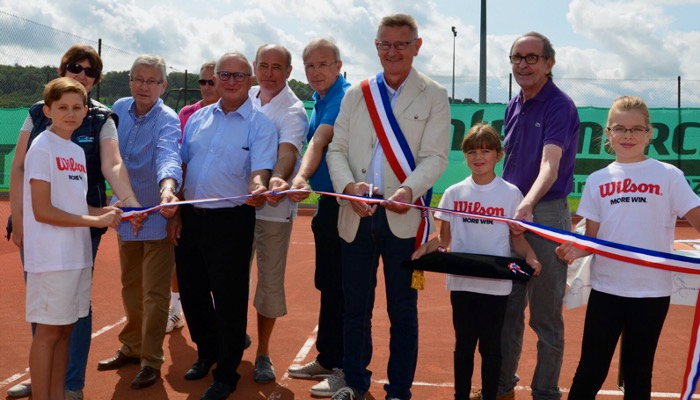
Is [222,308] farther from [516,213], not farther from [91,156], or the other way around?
[516,213]

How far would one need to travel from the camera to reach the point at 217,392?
180 inches

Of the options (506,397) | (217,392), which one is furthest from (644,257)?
(217,392)

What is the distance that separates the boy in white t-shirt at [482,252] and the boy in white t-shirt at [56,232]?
2.00 m

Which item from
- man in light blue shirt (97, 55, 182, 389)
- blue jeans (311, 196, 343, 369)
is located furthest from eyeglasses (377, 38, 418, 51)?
man in light blue shirt (97, 55, 182, 389)

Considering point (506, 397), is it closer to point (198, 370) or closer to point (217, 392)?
point (217, 392)

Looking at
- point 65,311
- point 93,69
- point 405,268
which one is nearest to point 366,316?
point 405,268

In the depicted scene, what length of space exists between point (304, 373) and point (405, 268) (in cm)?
156

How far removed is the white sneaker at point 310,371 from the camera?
517cm

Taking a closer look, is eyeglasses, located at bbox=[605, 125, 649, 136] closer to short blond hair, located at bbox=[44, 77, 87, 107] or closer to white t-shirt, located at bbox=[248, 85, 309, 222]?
white t-shirt, located at bbox=[248, 85, 309, 222]

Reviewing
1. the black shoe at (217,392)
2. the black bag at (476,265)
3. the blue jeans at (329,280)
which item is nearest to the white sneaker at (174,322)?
the blue jeans at (329,280)

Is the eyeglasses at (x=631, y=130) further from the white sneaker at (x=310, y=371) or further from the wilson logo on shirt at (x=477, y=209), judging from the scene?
the white sneaker at (x=310, y=371)

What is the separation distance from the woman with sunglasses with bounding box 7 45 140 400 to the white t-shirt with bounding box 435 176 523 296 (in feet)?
6.56

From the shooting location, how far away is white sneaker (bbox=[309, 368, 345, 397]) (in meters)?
4.79

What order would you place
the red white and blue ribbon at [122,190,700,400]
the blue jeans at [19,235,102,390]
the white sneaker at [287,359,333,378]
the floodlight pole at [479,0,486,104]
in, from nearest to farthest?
the red white and blue ribbon at [122,190,700,400] → the blue jeans at [19,235,102,390] → the white sneaker at [287,359,333,378] → the floodlight pole at [479,0,486,104]
